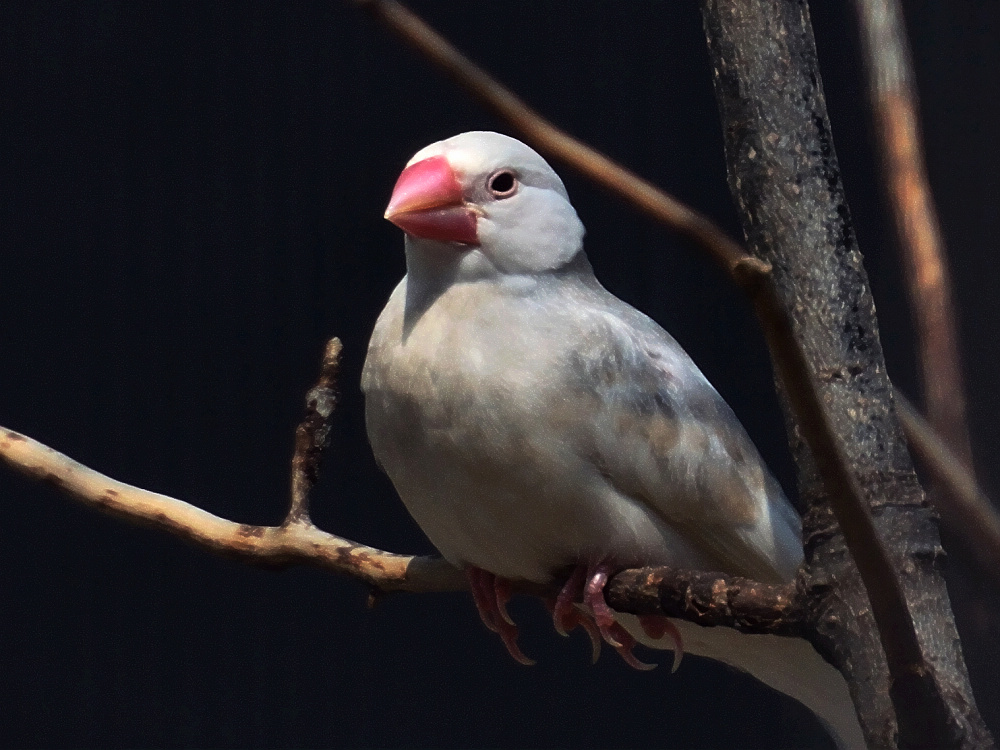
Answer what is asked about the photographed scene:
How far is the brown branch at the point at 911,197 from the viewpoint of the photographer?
1.91ft

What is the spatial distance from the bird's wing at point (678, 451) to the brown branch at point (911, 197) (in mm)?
551

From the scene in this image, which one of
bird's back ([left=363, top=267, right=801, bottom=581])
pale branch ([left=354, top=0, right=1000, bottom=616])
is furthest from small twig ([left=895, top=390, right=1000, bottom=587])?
bird's back ([left=363, top=267, right=801, bottom=581])

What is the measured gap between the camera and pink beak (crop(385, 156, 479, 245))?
1.14 m

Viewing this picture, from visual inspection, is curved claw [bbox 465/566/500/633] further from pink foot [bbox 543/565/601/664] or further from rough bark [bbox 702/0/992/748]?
rough bark [bbox 702/0/992/748]

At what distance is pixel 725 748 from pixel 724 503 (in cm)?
130

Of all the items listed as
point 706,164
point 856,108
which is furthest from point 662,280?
point 856,108

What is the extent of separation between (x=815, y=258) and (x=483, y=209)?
36 cm

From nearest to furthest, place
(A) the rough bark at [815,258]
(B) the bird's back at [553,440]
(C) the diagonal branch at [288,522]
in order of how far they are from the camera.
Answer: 1. (A) the rough bark at [815,258]
2. (B) the bird's back at [553,440]
3. (C) the diagonal branch at [288,522]

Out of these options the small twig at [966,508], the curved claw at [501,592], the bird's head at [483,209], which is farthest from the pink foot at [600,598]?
the small twig at [966,508]

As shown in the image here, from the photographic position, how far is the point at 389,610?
243cm

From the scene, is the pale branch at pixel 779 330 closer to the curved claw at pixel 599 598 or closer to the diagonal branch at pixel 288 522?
the curved claw at pixel 599 598

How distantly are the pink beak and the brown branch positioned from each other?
23.1 inches

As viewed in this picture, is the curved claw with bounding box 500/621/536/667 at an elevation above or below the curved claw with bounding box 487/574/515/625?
below

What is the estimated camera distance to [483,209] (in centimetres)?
119
